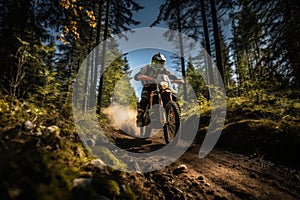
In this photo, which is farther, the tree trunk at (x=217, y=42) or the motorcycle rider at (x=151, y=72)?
the tree trunk at (x=217, y=42)

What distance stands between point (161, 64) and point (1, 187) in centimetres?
522

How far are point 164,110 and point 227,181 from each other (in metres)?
2.72

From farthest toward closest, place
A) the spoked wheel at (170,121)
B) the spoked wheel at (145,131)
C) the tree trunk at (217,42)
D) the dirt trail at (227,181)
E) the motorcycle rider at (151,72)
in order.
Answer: the tree trunk at (217,42) → the spoked wheel at (145,131) → the motorcycle rider at (151,72) → the spoked wheel at (170,121) → the dirt trail at (227,181)

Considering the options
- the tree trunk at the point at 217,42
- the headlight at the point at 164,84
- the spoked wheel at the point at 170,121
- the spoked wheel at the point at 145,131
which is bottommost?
the spoked wheel at the point at 145,131

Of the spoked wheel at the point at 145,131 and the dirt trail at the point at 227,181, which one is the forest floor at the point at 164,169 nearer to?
the dirt trail at the point at 227,181

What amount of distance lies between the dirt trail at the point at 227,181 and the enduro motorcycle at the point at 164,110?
1299 millimetres

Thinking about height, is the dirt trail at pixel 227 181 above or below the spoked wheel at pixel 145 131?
below

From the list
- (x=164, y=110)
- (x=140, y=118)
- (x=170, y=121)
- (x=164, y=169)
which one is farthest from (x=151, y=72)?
(x=164, y=169)

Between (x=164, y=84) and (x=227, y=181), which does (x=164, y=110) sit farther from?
(x=227, y=181)

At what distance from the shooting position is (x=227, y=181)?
2.78 metres

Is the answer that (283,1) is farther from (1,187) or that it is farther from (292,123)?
(1,187)

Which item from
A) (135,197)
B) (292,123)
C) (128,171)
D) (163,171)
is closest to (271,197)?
(163,171)

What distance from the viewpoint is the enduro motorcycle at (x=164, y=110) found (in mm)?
4727

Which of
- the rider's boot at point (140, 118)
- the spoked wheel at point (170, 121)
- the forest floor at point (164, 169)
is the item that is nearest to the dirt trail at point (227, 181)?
the forest floor at point (164, 169)
